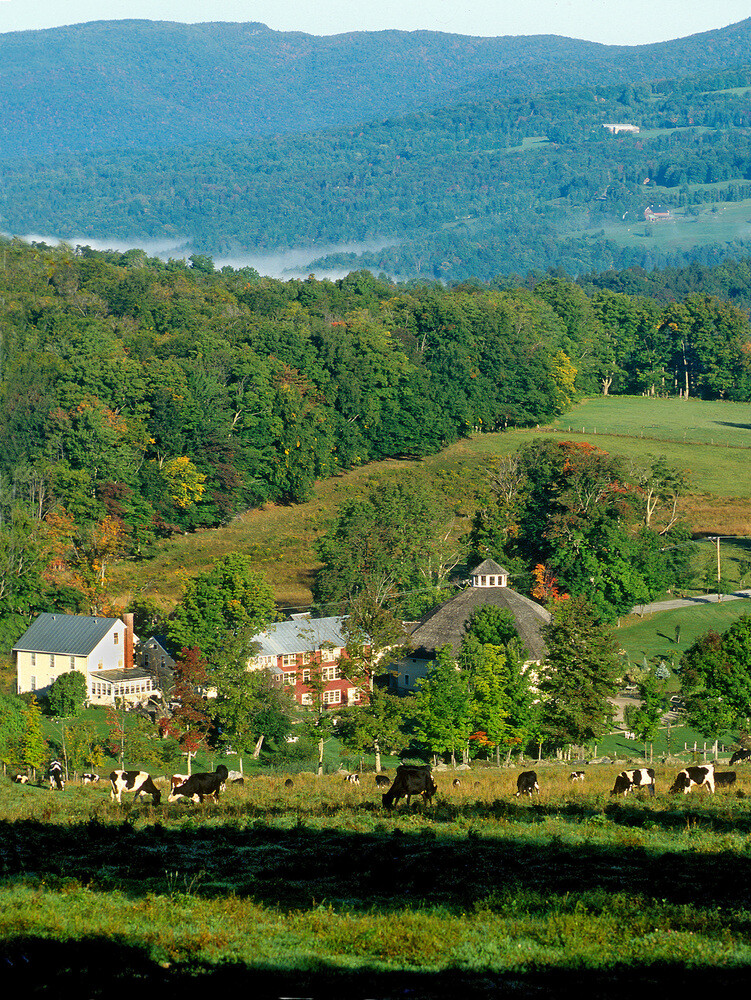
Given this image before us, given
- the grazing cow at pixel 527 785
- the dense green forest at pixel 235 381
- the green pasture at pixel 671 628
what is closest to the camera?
the grazing cow at pixel 527 785

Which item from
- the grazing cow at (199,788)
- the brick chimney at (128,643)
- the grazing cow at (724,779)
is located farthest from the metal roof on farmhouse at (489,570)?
the grazing cow at (199,788)

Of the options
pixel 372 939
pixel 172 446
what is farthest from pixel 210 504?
pixel 372 939

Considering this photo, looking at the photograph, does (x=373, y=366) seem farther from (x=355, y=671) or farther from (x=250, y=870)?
(x=250, y=870)

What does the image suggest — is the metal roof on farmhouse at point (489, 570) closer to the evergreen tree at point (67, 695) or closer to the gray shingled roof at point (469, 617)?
the gray shingled roof at point (469, 617)

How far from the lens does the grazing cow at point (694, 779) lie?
28094mm

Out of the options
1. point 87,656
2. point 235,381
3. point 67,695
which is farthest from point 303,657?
point 235,381

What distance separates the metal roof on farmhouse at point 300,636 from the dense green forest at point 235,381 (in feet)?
41.5

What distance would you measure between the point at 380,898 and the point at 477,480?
8866cm

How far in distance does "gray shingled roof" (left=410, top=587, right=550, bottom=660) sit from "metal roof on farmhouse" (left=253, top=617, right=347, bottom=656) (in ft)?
14.6

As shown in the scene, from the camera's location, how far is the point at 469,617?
64938 millimetres

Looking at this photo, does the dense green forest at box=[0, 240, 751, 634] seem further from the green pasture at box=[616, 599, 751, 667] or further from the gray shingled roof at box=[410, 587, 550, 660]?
the green pasture at box=[616, 599, 751, 667]

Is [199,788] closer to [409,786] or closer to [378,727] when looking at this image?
[409,786]

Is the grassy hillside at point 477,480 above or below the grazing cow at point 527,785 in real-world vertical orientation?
above

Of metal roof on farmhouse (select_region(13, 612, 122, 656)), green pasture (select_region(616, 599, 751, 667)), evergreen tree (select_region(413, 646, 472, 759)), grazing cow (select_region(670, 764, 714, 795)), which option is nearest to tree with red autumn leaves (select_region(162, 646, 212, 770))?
metal roof on farmhouse (select_region(13, 612, 122, 656))
